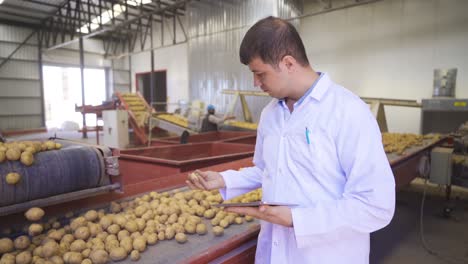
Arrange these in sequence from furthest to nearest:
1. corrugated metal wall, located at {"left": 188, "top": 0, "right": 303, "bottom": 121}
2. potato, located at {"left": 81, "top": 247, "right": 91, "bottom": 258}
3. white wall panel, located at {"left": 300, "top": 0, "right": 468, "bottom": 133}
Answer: corrugated metal wall, located at {"left": 188, "top": 0, "right": 303, "bottom": 121}, white wall panel, located at {"left": 300, "top": 0, "right": 468, "bottom": 133}, potato, located at {"left": 81, "top": 247, "right": 91, "bottom": 258}

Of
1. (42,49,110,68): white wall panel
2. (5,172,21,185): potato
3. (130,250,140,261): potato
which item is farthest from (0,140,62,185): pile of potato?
(42,49,110,68): white wall panel

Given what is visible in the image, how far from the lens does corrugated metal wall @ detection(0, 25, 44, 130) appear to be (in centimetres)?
1531

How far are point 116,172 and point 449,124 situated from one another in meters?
7.97

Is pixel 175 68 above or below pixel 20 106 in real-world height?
above

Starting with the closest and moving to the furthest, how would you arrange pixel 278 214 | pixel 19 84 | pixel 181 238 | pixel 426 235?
pixel 278 214 → pixel 181 238 → pixel 426 235 → pixel 19 84

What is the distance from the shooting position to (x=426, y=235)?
12.9 feet

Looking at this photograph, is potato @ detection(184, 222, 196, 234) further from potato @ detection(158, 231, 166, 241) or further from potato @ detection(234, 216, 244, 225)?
potato @ detection(234, 216, 244, 225)

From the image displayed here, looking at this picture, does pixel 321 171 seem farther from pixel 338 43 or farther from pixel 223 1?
pixel 223 1

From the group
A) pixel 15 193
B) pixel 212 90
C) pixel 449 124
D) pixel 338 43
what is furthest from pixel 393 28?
pixel 15 193

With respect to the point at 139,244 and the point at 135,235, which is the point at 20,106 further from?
the point at 139,244

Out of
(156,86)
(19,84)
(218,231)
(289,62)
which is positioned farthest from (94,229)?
(19,84)

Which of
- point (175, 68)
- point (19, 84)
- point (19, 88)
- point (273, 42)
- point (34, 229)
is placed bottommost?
point (34, 229)

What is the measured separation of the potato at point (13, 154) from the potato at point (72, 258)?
21.0 inches

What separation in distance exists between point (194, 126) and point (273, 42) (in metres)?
6.74
